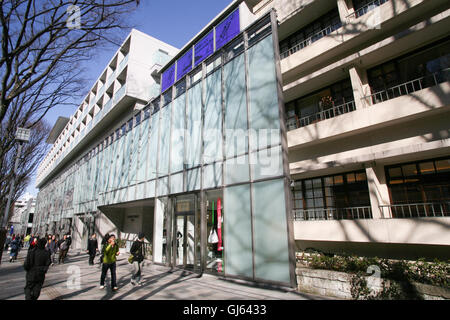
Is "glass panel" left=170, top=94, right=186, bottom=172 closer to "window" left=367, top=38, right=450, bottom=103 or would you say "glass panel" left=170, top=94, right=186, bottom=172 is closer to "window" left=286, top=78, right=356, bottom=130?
"window" left=286, top=78, right=356, bottom=130

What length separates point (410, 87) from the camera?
1141 centimetres

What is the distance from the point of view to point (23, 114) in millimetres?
12797

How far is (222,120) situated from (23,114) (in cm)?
1043

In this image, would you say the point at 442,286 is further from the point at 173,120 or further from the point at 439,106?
the point at 173,120

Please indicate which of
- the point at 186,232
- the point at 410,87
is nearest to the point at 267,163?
the point at 186,232

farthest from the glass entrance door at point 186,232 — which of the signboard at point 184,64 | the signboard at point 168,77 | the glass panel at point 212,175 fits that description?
the signboard at point 168,77

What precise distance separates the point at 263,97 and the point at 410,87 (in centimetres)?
719

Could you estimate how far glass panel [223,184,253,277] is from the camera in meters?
9.40

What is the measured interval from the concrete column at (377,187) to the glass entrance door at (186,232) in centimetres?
805

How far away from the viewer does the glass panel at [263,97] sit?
9.59 metres

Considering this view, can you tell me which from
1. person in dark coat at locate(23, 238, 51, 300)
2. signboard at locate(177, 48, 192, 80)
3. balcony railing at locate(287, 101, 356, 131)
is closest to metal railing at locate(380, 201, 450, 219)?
balcony railing at locate(287, 101, 356, 131)

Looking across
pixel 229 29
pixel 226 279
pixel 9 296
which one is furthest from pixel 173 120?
pixel 9 296

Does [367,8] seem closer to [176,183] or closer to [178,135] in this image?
[178,135]

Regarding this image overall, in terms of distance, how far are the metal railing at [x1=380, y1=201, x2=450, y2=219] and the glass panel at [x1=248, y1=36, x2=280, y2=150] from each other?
5603 mm
